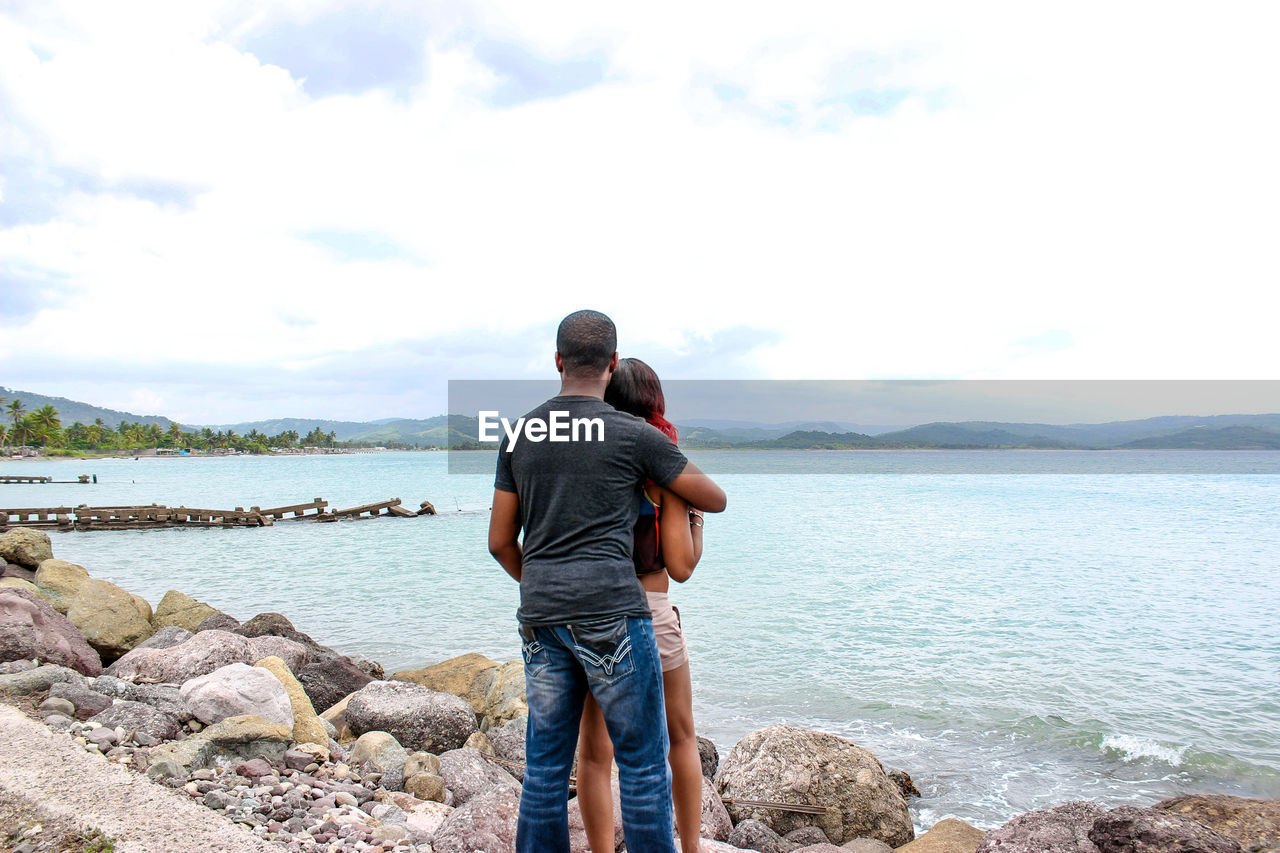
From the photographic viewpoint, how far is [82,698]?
514cm

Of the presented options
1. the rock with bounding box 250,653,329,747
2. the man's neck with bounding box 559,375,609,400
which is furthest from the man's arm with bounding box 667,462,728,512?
the rock with bounding box 250,653,329,747

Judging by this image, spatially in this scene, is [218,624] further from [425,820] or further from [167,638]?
[425,820]

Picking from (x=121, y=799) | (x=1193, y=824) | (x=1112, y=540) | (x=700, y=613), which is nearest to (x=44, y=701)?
(x=121, y=799)

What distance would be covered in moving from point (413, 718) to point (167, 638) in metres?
4.17

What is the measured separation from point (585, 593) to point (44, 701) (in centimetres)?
481

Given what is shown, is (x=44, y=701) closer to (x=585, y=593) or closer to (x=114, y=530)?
(x=585, y=593)

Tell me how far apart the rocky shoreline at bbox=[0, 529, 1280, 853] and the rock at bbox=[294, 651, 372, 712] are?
0.7 inches

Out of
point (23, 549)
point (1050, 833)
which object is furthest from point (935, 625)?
point (23, 549)

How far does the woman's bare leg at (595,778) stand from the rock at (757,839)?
2.72 metres

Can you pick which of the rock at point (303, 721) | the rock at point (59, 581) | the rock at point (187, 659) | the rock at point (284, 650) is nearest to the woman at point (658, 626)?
the rock at point (303, 721)

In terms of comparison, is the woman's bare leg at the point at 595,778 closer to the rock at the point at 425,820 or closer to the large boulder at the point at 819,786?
the rock at the point at 425,820

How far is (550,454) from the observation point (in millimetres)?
2516

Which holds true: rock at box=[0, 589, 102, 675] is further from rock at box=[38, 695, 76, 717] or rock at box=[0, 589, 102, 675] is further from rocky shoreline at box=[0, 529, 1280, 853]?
rock at box=[38, 695, 76, 717]

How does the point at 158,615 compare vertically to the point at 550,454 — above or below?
below
